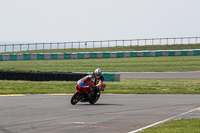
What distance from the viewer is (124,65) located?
48531 mm

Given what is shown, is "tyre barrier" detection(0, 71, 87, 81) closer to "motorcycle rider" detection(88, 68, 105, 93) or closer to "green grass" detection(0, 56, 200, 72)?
"green grass" detection(0, 56, 200, 72)

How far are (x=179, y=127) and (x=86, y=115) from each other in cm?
386

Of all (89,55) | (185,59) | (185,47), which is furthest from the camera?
(185,47)

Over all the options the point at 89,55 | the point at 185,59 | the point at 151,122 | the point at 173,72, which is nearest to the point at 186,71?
the point at 173,72

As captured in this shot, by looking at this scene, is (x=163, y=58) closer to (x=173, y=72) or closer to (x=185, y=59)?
(x=185, y=59)

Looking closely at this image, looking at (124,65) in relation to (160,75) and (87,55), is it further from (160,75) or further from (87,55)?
(87,55)

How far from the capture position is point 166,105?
18.7m

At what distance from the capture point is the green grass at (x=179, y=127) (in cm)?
1146

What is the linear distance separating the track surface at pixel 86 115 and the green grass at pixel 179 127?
69 cm

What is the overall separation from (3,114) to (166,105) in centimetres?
730

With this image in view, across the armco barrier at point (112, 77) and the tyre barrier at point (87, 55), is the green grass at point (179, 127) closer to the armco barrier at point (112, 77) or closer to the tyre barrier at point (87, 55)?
the armco barrier at point (112, 77)

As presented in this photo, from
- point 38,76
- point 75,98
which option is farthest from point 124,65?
point 75,98

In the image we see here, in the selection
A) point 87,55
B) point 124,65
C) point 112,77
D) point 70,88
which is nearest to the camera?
point 70,88

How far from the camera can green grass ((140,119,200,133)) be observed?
11.5 metres
